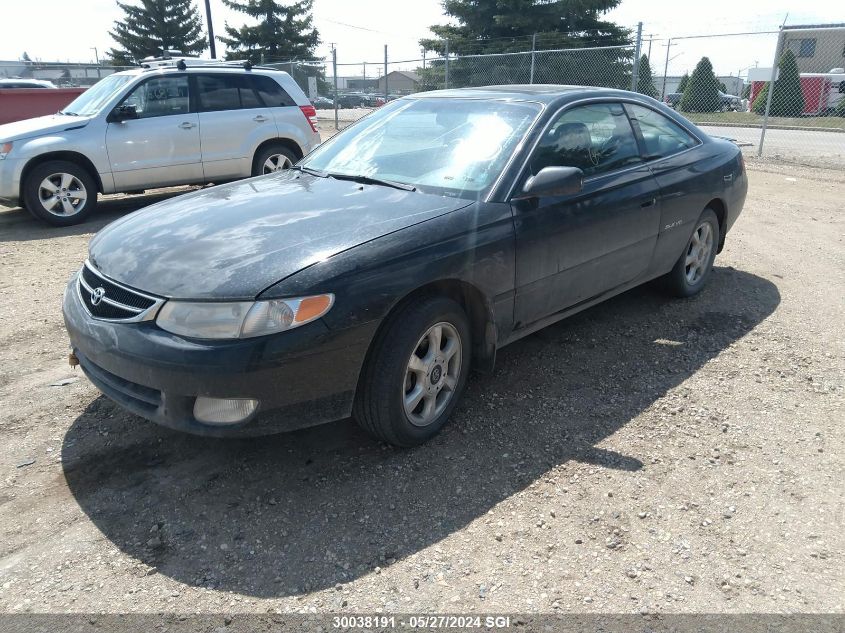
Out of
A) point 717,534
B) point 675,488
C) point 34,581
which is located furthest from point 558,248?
point 34,581

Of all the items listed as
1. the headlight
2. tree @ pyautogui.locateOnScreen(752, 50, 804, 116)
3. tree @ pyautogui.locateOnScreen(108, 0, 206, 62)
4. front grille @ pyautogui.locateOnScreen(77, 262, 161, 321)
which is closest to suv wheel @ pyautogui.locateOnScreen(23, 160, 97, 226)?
front grille @ pyautogui.locateOnScreen(77, 262, 161, 321)

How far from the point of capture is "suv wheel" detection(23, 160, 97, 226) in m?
7.78

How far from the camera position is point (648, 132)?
465 centimetres

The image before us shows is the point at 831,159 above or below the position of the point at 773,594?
above

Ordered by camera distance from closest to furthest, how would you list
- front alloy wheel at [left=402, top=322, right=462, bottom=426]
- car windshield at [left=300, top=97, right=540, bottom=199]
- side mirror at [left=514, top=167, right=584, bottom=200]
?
front alloy wheel at [left=402, top=322, right=462, bottom=426]
side mirror at [left=514, top=167, right=584, bottom=200]
car windshield at [left=300, top=97, right=540, bottom=199]

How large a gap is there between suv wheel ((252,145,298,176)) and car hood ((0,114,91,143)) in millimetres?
2159

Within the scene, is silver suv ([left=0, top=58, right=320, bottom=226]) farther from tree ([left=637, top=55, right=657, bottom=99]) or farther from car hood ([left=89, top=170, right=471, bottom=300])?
tree ([left=637, top=55, right=657, bottom=99])

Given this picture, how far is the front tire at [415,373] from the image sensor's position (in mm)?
2920

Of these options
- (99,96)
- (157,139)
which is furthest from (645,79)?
(99,96)

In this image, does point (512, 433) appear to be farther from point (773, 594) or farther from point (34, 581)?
point (34, 581)

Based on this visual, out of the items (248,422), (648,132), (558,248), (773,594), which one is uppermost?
(648,132)

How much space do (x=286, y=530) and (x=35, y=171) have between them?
274 inches

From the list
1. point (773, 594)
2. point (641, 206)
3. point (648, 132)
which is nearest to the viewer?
point (773, 594)

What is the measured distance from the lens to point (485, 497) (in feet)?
9.52
